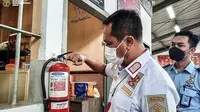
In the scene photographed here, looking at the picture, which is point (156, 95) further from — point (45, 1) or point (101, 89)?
point (101, 89)

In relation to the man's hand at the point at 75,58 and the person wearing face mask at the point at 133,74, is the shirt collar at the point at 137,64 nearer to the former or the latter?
the person wearing face mask at the point at 133,74

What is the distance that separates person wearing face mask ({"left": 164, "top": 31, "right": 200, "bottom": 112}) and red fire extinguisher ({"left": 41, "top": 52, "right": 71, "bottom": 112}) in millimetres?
1342

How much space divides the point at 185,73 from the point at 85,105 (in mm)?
1121

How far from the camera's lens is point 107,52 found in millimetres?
1409

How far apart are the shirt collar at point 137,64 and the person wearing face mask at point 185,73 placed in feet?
3.00

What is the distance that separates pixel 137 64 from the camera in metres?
1.19

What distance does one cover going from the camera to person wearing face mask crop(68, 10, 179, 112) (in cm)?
102

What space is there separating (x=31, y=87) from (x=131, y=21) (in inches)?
29.9

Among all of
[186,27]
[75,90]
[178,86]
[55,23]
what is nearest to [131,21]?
[55,23]

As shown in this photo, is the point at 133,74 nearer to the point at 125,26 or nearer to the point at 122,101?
the point at 122,101

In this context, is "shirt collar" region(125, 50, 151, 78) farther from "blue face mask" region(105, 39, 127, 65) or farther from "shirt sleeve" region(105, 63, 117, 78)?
"shirt sleeve" region(105, 63, 117, 78)

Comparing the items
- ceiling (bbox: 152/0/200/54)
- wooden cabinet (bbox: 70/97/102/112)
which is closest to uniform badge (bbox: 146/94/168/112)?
wooden cabinet (bbox: 70/97/102/112)

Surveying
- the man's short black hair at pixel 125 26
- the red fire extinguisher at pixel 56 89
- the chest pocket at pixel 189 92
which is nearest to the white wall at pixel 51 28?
the red fire extinguisher at pixel 56 89

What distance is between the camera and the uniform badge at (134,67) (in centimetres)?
117
